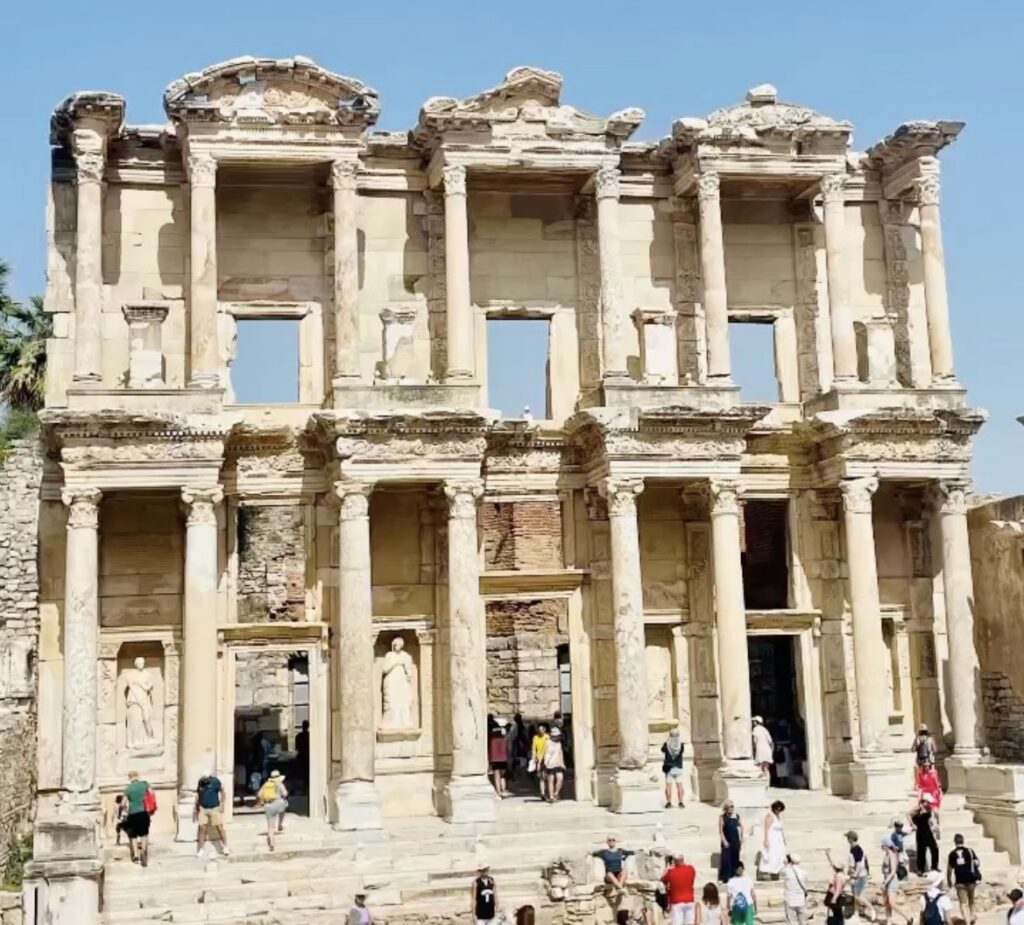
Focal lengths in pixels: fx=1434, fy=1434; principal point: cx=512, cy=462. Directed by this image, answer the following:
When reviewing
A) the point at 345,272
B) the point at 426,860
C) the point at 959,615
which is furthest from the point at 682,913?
the point at 345,272

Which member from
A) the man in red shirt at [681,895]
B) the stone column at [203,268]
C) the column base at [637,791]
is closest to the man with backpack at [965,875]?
the man in red shirt at [681,895]

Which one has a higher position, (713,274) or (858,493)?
(713,274)

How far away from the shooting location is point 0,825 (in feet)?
70.1

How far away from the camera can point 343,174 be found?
2197cm

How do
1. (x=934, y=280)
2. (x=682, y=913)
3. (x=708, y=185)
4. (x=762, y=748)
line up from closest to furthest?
(x=682, y=913) < (x=762, y=748) < (x=708, y=185) < (x=934, y=280)

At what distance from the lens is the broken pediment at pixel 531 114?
22703 millimetres

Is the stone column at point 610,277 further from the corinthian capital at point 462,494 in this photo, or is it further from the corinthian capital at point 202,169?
the corinthian capital at point 202,169

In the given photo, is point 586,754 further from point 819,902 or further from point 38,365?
point 38,365

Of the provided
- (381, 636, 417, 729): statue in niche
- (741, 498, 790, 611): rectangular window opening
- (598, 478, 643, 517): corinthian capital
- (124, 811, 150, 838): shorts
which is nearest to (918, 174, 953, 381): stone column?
(741, 498, 790, 611): rectangular window opening

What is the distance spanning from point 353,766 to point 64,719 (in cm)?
408

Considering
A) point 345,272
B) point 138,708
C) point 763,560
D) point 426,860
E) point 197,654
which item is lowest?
point 426,860

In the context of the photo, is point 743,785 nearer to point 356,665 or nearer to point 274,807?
point 356,665

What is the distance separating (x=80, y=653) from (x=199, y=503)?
2.65 m

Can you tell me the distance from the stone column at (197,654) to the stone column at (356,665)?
71.8 inches
